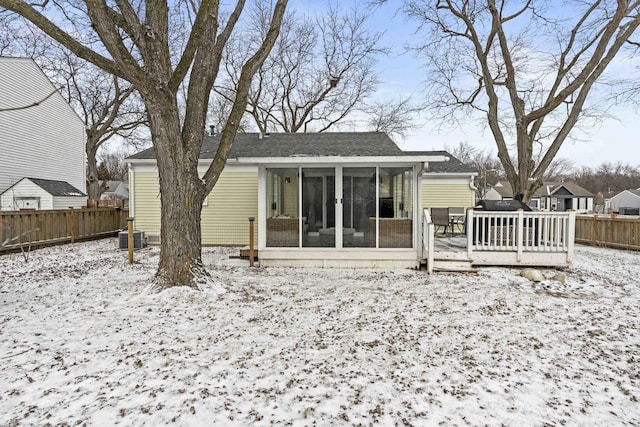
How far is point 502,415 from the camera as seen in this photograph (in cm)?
230

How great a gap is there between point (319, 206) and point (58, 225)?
350 inches

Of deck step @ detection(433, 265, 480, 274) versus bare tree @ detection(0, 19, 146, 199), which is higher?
bare tree @ detection(0, 19, 146, 199)

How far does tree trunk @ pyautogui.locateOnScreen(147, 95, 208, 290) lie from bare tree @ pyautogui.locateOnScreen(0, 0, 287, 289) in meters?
0.01

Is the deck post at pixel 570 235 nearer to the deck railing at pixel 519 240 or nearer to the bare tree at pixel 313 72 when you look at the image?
the deck railing at pixel 519 240

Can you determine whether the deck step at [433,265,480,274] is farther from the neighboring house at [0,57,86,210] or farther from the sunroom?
the neighboring house at [0,57,86,210]

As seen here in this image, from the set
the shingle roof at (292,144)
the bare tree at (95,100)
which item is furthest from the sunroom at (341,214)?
the bare tree at (95,100)

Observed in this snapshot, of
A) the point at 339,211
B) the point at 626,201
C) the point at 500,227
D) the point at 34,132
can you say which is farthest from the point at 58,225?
the point at 626,201

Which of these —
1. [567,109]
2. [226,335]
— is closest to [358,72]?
[567,109]

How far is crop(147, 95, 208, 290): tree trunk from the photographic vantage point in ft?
15.9

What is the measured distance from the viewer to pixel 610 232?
1087 centimetres

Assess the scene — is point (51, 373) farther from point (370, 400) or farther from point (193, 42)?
point (193, 42)

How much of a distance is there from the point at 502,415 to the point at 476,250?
5.18 meters

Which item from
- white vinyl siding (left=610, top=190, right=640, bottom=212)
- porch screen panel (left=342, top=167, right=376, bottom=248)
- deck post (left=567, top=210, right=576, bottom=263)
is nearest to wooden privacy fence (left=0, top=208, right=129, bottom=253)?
porch screen panel (left=342, top=167, right=376, bottom=248)

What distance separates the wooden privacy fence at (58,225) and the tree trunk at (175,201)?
17.9 ft
